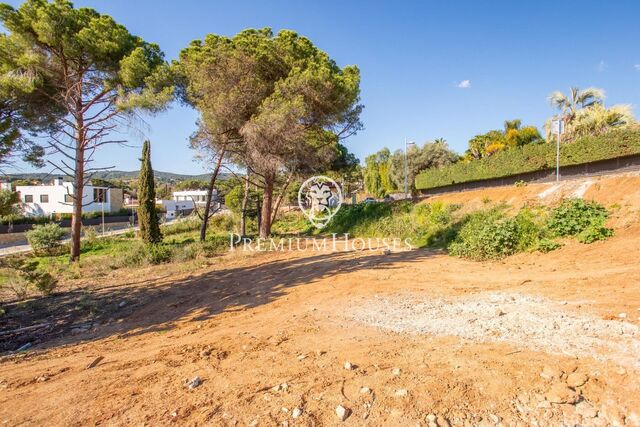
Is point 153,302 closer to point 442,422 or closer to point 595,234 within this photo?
point 442,422

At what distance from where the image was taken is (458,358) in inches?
112

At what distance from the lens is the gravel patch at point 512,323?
2857 mm

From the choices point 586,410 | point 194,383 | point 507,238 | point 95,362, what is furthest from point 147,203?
point 586,410

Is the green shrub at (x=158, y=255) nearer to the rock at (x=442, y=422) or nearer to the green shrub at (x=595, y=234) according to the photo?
the rock at (x=442, y=422)

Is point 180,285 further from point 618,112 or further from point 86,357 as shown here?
point 618,112

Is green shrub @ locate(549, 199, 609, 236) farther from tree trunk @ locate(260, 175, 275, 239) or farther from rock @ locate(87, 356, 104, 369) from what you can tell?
tree trunk @ locate(260, 175, 275, 239)

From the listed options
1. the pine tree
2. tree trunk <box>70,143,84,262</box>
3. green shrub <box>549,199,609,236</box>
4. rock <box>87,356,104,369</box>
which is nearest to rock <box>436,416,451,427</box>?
rock <box>87,356,104,369</box>

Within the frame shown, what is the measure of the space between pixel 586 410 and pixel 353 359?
1.68 m

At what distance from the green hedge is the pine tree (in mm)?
17768

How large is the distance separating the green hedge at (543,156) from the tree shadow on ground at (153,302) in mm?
10554

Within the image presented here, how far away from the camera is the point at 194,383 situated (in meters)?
2.65

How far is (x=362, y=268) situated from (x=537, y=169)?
13118 millimetres

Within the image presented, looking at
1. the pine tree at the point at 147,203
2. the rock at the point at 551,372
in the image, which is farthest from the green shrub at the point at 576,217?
the pine tree at the point at 147,203

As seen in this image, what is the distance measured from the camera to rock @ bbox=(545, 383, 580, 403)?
7.14ft
